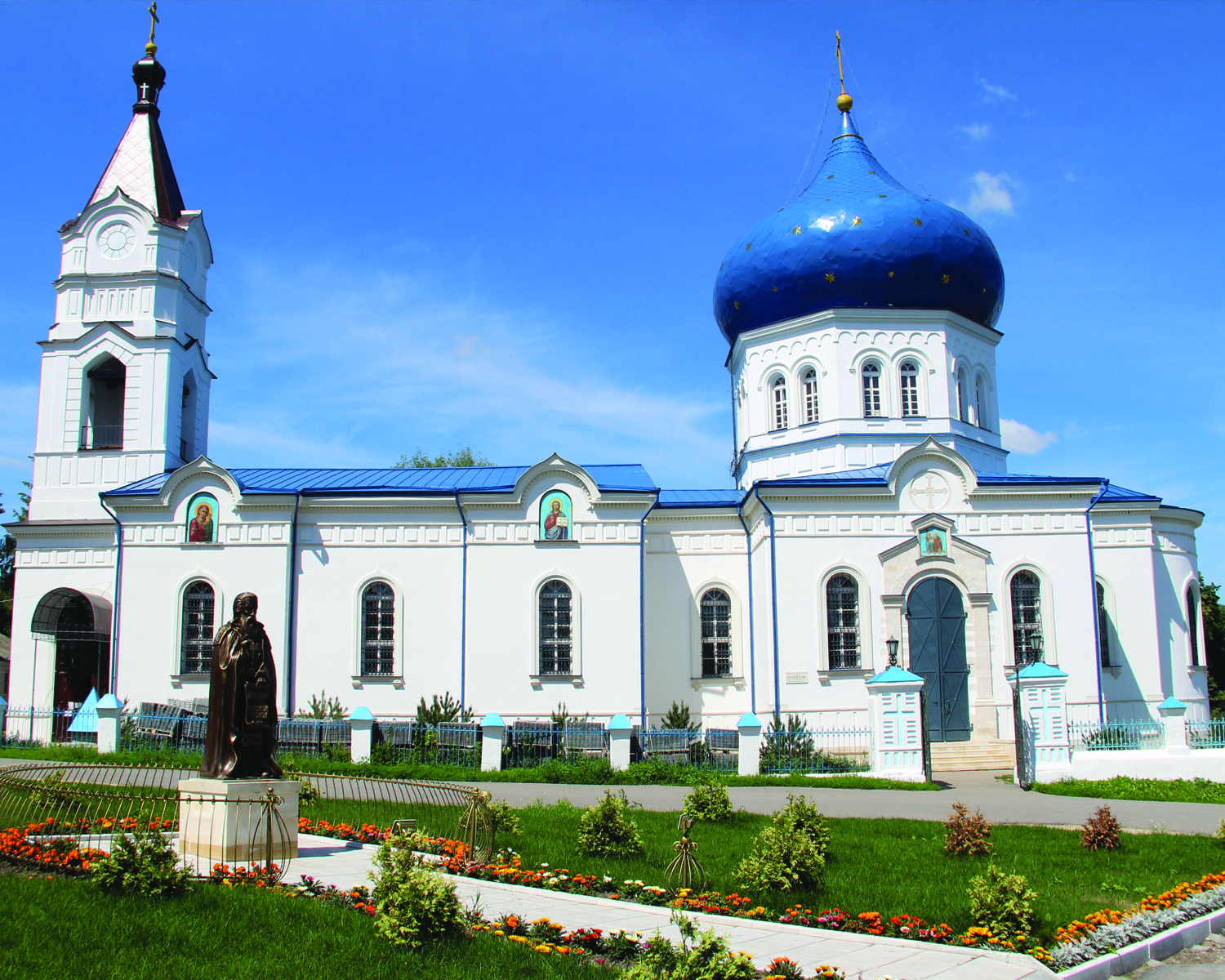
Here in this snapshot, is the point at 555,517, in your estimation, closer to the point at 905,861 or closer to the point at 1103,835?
the point at 905,861

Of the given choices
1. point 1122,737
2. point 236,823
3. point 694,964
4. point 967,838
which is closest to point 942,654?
point 1122,737

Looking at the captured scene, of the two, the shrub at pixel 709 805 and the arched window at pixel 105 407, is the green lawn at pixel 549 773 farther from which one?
the arched window at pixel 105 407

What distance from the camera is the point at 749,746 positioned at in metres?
16.7

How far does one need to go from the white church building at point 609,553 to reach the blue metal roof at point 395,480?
0.09m

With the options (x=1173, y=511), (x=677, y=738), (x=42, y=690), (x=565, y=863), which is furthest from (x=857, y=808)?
(x=42, y=690)

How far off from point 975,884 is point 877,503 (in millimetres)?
14049

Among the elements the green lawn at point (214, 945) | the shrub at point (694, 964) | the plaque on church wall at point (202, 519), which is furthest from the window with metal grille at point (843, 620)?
the shrub at point (694, 964)

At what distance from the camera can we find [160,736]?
1770 centimetres

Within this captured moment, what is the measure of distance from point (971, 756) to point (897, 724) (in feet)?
9.12

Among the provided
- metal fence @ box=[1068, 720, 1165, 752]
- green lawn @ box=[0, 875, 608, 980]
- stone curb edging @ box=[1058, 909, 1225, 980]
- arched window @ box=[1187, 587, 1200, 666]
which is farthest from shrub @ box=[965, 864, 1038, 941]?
arched window @ box=[1187, 587, 1200, 666]

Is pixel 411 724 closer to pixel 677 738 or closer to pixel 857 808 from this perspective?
pixel 677 738

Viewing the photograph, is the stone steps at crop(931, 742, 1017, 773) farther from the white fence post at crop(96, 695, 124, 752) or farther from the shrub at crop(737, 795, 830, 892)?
the white fence post at crop(96, 695, 124, 752)

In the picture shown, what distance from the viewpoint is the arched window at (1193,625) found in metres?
22.0

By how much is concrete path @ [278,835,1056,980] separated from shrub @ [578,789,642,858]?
155 cm
